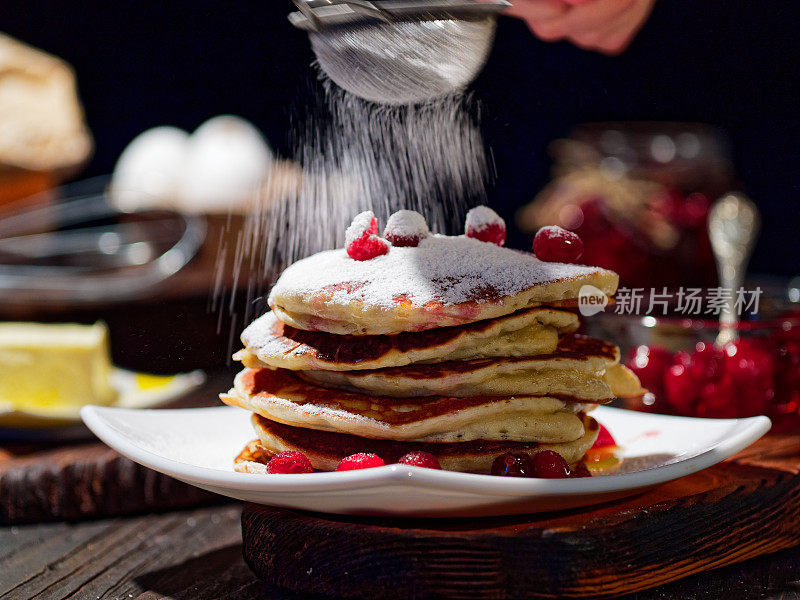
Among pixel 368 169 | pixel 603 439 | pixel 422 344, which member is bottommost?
pixel 603 439

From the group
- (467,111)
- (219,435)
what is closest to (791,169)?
(467,111)

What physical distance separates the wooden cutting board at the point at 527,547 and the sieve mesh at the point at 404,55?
667mm

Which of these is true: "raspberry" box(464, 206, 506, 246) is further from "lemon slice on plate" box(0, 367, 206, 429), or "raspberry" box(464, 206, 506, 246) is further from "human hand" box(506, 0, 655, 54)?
"lemon slice on plate" box(0, 367, 206, 429)

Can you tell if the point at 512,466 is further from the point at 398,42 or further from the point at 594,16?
the point at 594,16

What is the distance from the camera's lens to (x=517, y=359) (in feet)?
3.91

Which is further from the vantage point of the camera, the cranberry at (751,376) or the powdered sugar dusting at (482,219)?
the cranberry at (751,376)

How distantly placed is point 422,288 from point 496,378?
0.17m

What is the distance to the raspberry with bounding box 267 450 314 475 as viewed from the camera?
114cm

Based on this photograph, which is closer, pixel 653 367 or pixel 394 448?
pixel 394 448

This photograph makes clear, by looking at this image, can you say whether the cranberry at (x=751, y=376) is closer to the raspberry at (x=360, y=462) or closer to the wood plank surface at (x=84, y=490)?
the raspberry at (x=360, y=462)

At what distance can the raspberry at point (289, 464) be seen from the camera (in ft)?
3.76

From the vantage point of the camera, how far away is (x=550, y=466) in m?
1.14

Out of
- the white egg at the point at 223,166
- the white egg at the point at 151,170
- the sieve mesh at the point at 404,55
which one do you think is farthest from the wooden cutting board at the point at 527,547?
the white egg at the point at 151,170

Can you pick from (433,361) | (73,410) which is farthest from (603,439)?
(73,410)
